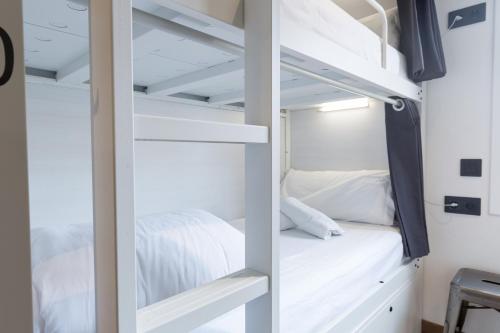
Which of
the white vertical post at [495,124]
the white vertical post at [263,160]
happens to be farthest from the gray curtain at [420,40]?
the white vertical post at [263,160]

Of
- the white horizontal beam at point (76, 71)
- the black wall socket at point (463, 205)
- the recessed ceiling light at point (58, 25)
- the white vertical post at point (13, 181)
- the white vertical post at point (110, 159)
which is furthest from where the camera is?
the black wall socket at point (463, 205)

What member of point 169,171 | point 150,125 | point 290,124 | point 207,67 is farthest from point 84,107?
point 290,124

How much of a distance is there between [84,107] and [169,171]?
600 mm

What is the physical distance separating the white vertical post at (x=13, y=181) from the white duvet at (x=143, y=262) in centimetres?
39

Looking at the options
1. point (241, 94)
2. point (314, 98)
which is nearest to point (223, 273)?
point (241, 94)

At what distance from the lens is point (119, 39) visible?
0.42m

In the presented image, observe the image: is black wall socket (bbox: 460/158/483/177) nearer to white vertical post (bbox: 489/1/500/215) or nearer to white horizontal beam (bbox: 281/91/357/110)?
white vertical post (bbox: 489/1/500/215)

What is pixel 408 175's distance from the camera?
178cm

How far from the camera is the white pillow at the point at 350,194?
1942mm

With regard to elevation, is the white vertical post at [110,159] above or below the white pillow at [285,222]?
above

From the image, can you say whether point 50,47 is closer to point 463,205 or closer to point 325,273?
point 325,273

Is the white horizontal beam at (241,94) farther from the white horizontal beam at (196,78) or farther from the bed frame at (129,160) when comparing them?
the bed frame at (129,160)

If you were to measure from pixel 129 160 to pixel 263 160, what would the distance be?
1.05 feet

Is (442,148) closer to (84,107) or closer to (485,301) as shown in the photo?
(485,301)
